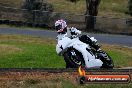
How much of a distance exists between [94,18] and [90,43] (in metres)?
23.4

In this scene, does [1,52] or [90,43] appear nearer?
[90,43]

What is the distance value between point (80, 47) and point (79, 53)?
23cm

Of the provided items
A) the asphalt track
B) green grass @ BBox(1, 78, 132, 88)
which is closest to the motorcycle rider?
green grass @ BBox(1, 78, 132, 88)

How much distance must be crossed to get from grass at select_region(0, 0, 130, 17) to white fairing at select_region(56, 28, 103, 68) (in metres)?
31.4

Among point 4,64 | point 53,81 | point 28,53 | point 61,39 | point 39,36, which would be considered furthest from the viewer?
point 39,36

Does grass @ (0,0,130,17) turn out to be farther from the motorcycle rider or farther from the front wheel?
the front wheel

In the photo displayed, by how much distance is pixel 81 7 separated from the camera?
48719mm

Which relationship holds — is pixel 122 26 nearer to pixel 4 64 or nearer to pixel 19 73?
pixel 4 64

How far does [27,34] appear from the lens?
105 feet

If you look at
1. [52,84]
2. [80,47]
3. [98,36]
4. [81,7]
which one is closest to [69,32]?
[80,47]

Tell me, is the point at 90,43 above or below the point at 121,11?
above

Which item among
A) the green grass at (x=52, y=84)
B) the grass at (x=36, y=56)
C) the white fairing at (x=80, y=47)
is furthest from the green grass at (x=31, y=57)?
the green grass at (x=52, y=84)

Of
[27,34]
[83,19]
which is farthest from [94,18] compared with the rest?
[27,34]

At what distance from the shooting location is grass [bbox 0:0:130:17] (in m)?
46.1
